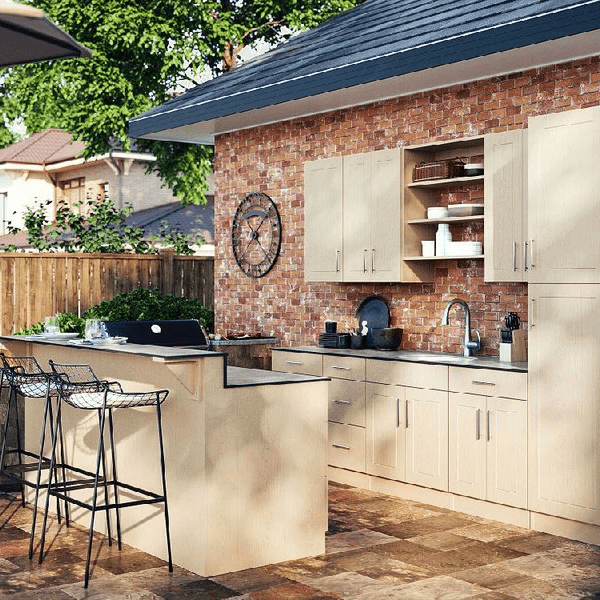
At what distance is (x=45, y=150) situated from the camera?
25500mm

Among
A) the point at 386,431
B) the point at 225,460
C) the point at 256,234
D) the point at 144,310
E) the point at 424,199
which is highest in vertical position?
the point at 424,199

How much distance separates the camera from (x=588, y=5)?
6398 millimetres

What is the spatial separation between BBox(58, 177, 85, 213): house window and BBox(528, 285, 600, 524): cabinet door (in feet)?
60.0

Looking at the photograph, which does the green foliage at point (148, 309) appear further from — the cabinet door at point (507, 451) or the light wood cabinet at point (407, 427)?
the cabinet door at point (507, 451)

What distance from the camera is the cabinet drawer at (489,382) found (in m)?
6.98

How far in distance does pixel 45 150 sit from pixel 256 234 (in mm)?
16398

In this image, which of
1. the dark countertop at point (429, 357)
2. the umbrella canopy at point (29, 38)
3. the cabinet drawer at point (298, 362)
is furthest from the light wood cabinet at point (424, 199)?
the umbrella canopy at point (29, 38)

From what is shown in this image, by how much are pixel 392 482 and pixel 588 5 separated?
12.2 ft

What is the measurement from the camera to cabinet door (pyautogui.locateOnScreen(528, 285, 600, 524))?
6.54 metres

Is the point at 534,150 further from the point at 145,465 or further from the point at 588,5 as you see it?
the point at 145,465

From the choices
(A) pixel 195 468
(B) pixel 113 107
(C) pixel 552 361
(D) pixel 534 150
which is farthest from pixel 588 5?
(B) pixel 113 107

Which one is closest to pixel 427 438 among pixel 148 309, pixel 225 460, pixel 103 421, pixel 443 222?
pixel 443 222

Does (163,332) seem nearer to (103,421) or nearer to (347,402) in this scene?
(347,402)

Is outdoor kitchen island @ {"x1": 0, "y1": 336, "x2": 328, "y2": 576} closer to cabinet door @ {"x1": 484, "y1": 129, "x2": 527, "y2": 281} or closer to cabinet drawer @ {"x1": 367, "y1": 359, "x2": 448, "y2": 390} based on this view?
cabinet drawer @ {"x1": 367, "y1": 359, "x2": 448, "y2": 390}
